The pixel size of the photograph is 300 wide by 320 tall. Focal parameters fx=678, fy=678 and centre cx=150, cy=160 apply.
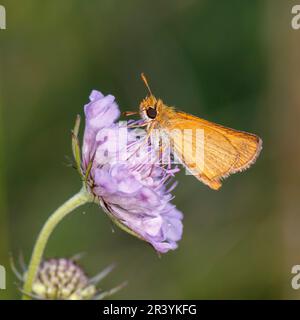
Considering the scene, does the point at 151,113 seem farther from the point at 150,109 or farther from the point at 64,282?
the point at 64,282

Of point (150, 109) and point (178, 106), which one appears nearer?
point (150, 109)

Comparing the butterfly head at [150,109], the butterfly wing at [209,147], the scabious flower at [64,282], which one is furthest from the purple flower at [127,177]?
the scabious flower at [64,282]

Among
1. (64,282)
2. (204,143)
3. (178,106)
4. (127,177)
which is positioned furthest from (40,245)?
(178,106)

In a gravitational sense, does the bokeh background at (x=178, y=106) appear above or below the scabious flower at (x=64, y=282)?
above

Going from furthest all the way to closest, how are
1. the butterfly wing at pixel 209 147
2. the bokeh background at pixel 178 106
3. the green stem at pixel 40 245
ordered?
1. the bokeh background at pixel 178 106
2. the butterfly wing at pixel 209 147
3. the green stem at pixel 40 245

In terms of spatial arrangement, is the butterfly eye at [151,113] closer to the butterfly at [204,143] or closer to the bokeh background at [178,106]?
the butterfly at [204,143]

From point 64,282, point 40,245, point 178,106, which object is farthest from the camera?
point 178,106

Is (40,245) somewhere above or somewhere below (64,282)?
above
